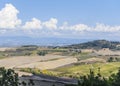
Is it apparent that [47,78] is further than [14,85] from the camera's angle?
Yes

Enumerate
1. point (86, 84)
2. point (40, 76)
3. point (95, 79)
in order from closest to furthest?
point (86, 84) → point (95, 79) → point (40, 76)

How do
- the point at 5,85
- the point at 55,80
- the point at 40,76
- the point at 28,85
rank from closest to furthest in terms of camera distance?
the point at 5,85, the point at 28,85, the point at 55,80, the point at 40,76

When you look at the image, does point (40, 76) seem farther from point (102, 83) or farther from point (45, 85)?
point (102, 83)

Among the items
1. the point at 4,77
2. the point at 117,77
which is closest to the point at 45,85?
the point at 4,77

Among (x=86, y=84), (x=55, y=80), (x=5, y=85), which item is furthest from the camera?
(x=55, y=80)

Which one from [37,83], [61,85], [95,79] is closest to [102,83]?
[95,79]

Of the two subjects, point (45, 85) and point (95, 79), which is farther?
point (45, 85)

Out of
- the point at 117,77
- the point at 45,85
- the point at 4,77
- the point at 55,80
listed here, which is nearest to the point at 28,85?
the point at 45,85

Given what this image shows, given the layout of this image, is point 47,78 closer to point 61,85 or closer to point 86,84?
point 61,85
